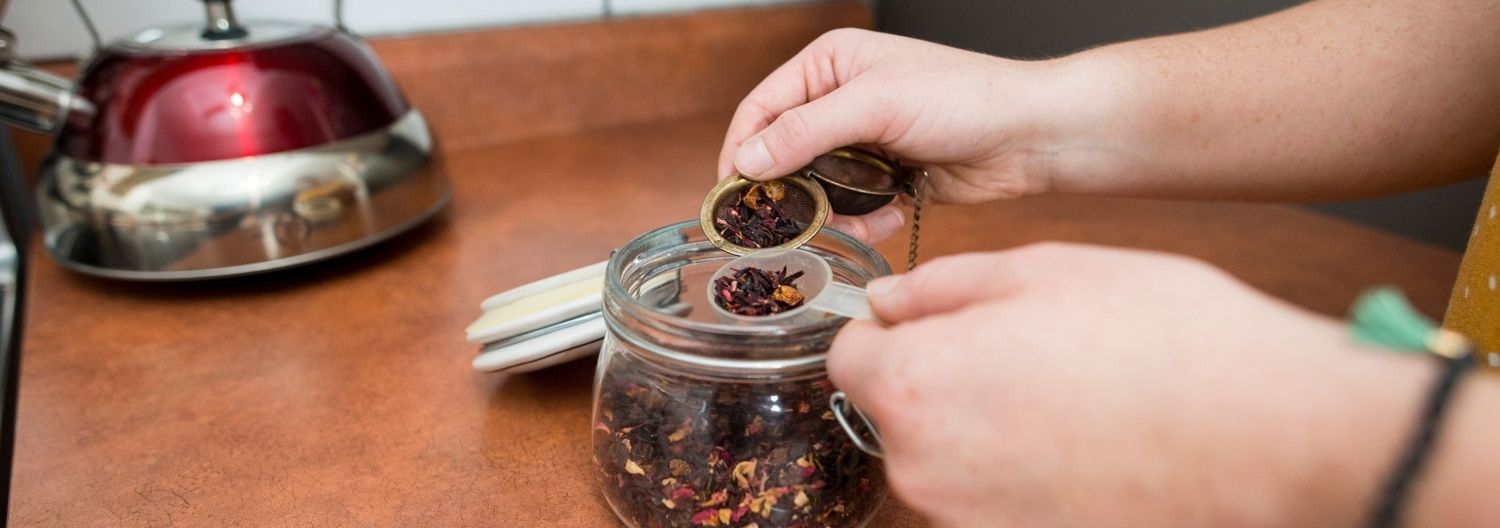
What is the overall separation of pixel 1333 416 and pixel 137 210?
1004mm

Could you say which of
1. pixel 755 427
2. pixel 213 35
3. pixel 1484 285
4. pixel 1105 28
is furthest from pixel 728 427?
pixel 1105 28

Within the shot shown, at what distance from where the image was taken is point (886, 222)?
875mm

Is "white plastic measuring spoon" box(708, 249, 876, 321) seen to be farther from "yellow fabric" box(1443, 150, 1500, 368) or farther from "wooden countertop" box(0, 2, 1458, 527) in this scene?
"yellow fabric" box(1443, 150, 1500, 368)

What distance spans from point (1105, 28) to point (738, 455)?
1114 millimetres

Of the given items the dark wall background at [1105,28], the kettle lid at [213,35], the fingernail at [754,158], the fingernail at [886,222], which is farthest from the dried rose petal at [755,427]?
the dark wall background at [1105,28]

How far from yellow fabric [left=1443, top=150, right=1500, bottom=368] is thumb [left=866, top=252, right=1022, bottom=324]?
1.17 feet

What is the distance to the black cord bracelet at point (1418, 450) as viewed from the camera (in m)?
0.35

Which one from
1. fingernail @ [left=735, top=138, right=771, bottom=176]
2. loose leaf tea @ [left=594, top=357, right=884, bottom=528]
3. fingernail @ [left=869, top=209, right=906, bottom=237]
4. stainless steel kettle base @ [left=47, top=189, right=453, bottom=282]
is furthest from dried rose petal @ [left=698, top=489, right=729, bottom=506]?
stainless steel kettle base @ [left=47, top=189, right=453, bottom=282]

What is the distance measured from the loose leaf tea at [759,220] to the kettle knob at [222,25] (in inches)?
24.2

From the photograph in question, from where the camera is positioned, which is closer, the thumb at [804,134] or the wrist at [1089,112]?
the thumb at [804,134]

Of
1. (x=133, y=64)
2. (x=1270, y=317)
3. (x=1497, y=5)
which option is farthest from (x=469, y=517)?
(x=1497, y=5)

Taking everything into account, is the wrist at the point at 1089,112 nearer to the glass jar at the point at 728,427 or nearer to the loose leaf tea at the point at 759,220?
the loose leaf tea at the point at 759,220

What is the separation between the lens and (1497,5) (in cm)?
76

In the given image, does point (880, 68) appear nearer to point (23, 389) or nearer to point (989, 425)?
point (989, 425)
